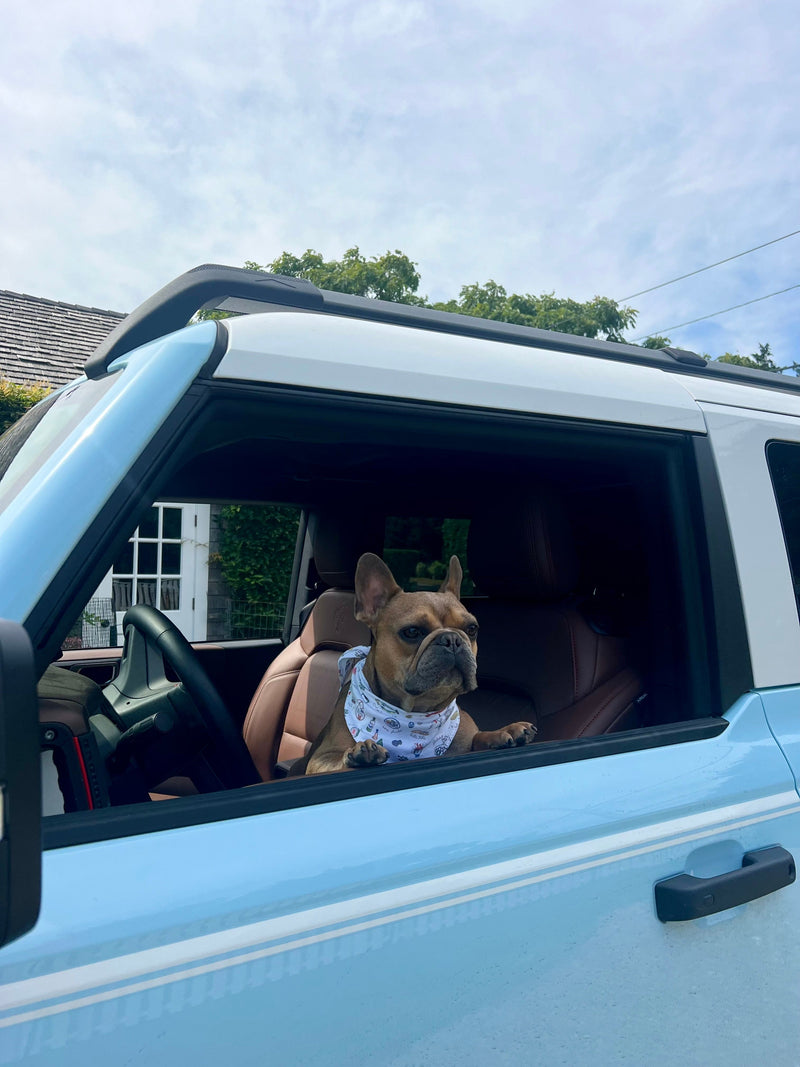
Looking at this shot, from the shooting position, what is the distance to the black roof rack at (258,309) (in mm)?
1568

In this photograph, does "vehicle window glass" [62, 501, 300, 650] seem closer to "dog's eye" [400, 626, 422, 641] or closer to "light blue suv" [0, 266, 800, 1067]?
"dog's eye" [400, 626, 422, 641]

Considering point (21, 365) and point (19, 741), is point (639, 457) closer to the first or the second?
point (19, 741)

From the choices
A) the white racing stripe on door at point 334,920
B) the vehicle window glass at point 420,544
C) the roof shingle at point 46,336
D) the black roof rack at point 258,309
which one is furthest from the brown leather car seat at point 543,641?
the roof shingle at point 46,336

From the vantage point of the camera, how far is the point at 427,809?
4.22 ft

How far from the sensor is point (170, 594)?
9.23 meters

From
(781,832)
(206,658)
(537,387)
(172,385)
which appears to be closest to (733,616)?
(781,832)

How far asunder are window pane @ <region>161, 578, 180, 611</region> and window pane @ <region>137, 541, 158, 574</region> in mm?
342

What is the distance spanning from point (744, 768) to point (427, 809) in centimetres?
72

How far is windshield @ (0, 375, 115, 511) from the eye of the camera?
4.38 feet

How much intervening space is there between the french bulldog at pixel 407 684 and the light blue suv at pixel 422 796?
31 cm

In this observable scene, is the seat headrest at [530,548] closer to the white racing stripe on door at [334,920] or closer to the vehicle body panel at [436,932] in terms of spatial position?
the vehicle body panel at [436,932]

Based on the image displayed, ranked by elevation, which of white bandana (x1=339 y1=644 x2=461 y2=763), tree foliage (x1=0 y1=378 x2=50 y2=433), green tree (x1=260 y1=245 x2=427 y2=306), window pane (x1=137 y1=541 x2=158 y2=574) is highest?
green tree (x1=260 y1=245 x2=427 y2=306)

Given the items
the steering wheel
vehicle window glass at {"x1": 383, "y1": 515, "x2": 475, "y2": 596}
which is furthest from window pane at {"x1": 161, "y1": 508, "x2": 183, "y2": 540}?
the steering wheel

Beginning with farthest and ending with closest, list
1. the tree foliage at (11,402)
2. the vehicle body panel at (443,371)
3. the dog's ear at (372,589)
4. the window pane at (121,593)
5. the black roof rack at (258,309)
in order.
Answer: the tree foliage at (11,402) < the window pane at (121,593) < the dog's ear at (372,589) < the black roof rack at (258,309) < the vehicle body panel at (443,371)
